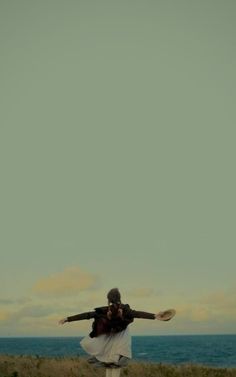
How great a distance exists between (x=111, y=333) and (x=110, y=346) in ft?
0.83

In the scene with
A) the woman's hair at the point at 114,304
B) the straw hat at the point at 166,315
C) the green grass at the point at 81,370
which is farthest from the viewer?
the green grass at the point at 81,370

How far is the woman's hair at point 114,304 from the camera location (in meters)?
11.8

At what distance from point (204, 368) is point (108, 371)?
6.96 metres

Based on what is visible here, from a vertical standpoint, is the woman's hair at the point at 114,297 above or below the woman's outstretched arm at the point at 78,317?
above

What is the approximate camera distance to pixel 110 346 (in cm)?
1208

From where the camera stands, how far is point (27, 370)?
1722 cm

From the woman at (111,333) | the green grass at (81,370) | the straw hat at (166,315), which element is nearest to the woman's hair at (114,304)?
the woman at (111,333)

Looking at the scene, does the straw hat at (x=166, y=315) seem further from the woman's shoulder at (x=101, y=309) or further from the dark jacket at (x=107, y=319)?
the woman's shoulder at (x=101, y=309)

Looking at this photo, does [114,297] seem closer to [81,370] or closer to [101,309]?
[101,309]

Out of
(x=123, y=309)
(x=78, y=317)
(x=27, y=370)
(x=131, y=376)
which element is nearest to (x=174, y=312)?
(x=123, y=309)

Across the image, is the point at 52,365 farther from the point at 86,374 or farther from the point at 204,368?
the point at 204,368

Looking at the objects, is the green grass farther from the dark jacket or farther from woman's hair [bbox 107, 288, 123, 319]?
woman's hair [bbox 107, 288, 123, 319]

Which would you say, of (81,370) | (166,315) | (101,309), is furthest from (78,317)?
(81,370)

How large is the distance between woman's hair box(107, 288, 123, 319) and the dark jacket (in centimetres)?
8
